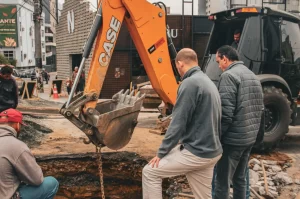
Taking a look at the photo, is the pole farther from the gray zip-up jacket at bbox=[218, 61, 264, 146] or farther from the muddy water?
the gray zip-up jacket at bbox=[218, 61, 264, 146]

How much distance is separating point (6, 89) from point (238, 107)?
15.4 ft

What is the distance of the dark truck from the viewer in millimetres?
6449

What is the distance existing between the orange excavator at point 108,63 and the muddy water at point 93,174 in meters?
1.00

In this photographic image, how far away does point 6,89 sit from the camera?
22.1ft

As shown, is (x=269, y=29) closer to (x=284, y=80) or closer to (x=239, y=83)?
(x=284, y=80)

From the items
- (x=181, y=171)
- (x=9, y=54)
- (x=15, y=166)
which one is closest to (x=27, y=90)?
(x=15, y=166)

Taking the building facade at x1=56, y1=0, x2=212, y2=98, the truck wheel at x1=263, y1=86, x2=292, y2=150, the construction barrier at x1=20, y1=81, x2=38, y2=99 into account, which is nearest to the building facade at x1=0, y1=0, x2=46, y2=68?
the building facade at x1=56, y1=0, x2=212, y2=98

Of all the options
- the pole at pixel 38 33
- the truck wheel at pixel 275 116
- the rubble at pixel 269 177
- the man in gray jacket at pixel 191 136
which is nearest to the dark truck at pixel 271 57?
the truck wheel at pixel 275 116

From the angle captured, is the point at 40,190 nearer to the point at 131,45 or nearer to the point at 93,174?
the point at 93,174

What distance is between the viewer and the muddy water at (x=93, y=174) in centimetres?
586

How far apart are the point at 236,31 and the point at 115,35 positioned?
2516 mm

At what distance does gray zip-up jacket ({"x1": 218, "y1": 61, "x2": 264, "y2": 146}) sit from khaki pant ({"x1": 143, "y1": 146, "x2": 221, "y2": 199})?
543 millimetres

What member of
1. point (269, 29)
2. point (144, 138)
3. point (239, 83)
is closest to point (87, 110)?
point (239, 83)

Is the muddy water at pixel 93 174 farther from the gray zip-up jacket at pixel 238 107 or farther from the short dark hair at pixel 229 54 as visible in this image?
the short dark hair at pixel 229 54
